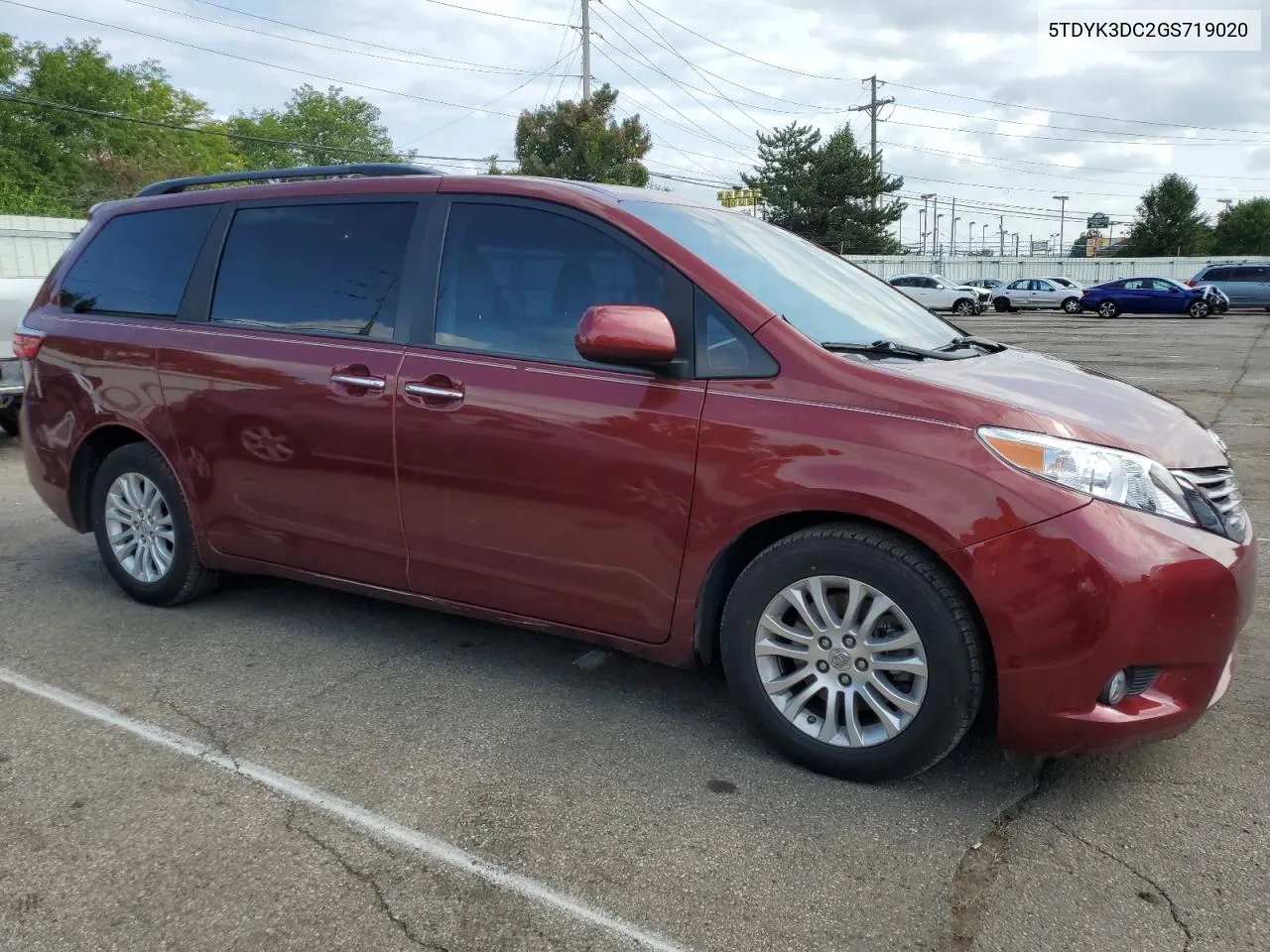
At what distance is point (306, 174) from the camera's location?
429 centimetres

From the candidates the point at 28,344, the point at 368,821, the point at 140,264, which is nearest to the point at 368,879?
the point at 368,821

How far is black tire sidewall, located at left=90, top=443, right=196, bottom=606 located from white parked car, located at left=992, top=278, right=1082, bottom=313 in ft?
122

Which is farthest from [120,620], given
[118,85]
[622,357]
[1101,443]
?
[118,85]

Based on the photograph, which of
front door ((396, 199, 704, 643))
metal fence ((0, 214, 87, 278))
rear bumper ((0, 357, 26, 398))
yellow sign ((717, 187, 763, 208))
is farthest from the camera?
yellow sign ((717, 187, 763, 208))

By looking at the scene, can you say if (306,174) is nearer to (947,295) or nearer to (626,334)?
(626,334)

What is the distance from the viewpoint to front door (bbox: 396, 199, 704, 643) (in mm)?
3213

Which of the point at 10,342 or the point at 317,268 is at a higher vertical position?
the point at 317,268

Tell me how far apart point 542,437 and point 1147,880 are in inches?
82.4

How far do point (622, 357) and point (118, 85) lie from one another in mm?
67527

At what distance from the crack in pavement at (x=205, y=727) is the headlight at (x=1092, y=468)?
246 centimetres

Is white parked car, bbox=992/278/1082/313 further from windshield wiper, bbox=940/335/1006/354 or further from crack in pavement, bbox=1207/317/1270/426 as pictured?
windshield wiper, bbox=940/335/1006/354

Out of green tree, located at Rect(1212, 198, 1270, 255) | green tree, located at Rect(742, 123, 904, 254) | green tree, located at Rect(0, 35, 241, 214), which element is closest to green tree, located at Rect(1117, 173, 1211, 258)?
green tree, located at Rect(1212, 198, 1270, 255)

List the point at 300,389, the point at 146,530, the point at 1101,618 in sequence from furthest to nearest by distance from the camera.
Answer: the point at 146,530, the point at 300,389, the point at 1101,618

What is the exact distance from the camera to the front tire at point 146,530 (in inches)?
176
